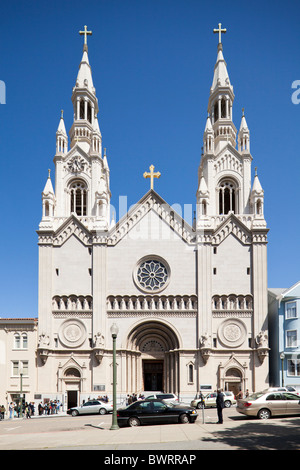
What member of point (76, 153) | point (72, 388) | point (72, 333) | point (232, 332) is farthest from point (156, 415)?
point (76, 153)

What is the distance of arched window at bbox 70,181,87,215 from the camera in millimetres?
62312

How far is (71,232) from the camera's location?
5869 cm

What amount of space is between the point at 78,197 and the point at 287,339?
2957 cm

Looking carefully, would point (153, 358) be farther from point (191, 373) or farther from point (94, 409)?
point (94, 409)

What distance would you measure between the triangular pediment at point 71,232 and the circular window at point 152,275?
6714 mm

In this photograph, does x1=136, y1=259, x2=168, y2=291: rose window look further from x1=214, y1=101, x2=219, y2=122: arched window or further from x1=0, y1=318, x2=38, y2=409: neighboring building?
x1=214, y1=101, x2=219, y2=122: arched window

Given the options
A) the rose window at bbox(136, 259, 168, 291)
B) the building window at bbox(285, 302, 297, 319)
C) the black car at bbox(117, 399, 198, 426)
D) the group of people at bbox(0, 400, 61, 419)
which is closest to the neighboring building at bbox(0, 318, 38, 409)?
the group of people at bbox(0, 400, 61, 419)

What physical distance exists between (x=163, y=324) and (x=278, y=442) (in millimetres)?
36879

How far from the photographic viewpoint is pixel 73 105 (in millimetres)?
66375

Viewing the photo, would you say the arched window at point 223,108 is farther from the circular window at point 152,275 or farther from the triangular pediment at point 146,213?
the circular window at point 152,275

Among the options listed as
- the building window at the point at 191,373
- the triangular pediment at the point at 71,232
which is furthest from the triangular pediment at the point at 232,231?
the triangular pediment at the point at 71,232
